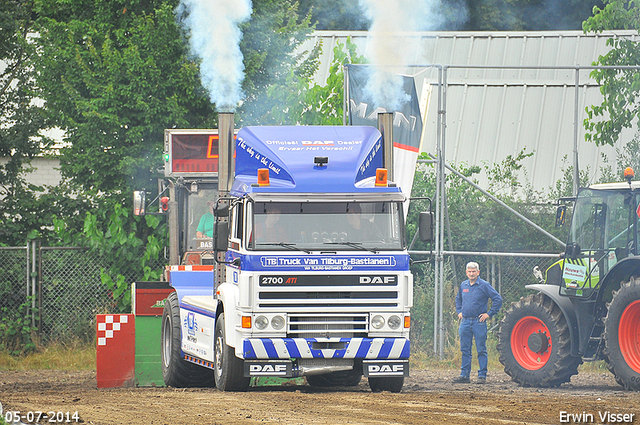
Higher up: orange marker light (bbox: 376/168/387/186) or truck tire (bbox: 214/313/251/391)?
orange marker light (bbox: 376/168/387/186)

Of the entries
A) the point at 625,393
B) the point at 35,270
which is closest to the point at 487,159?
the point at 35,270

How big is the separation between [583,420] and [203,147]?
8.29 m

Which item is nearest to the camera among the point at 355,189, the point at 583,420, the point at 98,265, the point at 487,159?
the point at 583,420

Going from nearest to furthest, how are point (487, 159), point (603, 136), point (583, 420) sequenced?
point (583, 420) → point (603, 136) → point (487, 159)

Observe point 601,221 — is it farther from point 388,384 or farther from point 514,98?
point 514,98

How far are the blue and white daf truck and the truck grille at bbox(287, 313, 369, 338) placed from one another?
0.01 m

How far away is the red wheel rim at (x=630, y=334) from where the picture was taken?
36.1 feet

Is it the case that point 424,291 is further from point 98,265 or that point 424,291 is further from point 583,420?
point 583,420

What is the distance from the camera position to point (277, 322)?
10023 mm

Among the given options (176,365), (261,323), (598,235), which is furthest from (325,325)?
(598,235)

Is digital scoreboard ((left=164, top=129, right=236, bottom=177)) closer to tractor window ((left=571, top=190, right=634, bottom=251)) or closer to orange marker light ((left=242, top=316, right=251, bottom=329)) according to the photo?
orange marker light ((left=242, top=316, right=251, bottom=329))

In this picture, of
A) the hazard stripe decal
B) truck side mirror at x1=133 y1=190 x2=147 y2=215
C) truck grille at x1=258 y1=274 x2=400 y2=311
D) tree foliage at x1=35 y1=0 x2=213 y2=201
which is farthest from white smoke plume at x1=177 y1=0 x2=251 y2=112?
the hazard stripe decal

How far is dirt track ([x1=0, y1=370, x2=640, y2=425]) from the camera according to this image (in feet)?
26.7

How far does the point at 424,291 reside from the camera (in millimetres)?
16844
